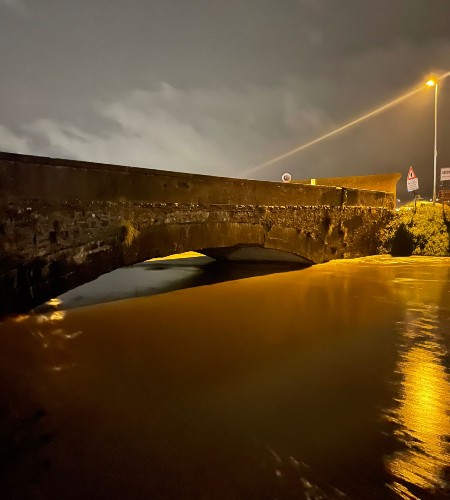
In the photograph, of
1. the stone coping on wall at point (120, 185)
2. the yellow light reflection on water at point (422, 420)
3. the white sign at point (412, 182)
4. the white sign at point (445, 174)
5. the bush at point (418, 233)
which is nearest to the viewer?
the yellow light reflection on water at point (422, 420)

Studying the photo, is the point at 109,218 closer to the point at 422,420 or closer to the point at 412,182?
the point at 422,420

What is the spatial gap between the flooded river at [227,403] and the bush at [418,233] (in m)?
8.08

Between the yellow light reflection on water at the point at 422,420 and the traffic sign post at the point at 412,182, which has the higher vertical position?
the traffic sign post at the point at 412,182

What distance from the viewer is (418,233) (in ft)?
42.5

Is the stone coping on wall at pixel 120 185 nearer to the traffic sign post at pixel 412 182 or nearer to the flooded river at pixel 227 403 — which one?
the flooded river at pixel 227 403

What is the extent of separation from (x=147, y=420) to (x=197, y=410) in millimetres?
361

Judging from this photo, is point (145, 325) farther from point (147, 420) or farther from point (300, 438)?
point (300, 438)

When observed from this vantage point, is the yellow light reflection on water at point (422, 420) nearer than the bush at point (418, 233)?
Yes

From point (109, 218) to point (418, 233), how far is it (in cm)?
1122

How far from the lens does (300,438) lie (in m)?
2.31

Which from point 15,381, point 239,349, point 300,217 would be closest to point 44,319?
point 15,381

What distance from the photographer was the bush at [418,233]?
41.8 feet

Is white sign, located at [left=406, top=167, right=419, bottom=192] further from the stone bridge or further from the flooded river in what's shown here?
the flooded river

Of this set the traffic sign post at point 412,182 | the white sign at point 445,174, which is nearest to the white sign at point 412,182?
the traffic sign post at point 412,182
